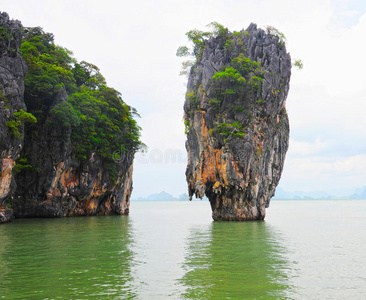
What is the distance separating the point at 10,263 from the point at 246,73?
1021 inches

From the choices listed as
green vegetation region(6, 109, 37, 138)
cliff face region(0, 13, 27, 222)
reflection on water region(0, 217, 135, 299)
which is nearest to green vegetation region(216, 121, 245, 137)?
green vegetation region(6, 109, 37, 138)

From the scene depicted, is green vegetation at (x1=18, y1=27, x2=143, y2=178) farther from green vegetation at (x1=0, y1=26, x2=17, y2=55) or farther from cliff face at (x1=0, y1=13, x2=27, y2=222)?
green vegetation at (x1=0, y1=26, x2=17, y2=55)

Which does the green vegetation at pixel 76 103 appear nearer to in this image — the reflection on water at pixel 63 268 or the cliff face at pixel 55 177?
the cliff face at pixel 55 177

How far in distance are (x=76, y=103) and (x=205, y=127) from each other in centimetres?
1410

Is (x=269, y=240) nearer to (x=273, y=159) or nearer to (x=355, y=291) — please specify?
(x=355, y=291)

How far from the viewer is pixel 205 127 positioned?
32.7 m

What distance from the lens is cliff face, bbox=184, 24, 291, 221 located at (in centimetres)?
3075

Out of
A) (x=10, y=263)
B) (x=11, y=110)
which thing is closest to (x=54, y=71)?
(x=11, y=110)

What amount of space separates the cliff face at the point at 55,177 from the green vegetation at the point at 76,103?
0.88 meters

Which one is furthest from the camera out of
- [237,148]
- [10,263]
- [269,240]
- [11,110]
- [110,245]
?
[237,148]

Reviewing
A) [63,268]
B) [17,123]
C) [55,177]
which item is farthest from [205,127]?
[63,268]

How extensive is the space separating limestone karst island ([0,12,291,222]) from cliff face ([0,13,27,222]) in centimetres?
302

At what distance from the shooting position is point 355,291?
9.27 meters

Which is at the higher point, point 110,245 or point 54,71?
point 54,71
